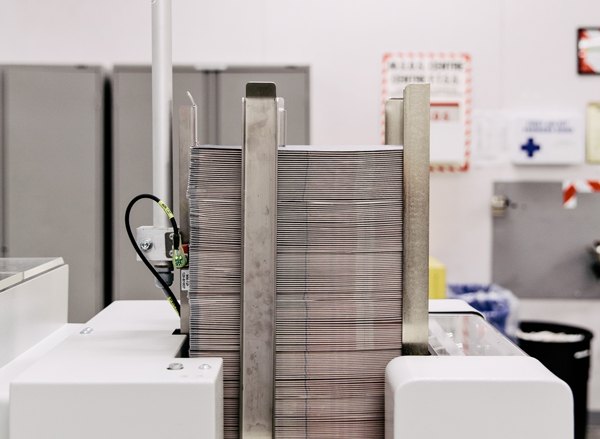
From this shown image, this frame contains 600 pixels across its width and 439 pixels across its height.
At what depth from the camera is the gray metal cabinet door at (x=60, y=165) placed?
3090 mm

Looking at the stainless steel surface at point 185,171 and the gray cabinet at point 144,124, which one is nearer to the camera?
the stainless steel surface at point 185,171

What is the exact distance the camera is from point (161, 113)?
3.78ft

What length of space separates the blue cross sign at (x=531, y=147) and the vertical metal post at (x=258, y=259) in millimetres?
2827

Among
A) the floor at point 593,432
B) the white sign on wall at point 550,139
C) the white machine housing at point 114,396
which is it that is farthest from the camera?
the white sign on wall at point 550,139

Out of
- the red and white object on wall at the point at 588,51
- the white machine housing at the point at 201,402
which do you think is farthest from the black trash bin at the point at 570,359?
the white machine housing at the point at 201,402

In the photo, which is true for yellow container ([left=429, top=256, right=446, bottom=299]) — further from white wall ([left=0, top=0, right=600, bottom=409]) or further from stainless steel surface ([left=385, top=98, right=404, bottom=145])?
stainless steel surface ([left=385, top=98, right=404, bottom=145])

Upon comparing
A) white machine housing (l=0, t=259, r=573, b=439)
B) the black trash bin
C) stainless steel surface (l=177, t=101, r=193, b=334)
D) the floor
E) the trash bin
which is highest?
stainless steel surface (l=177, t=101, r=193, b=334)

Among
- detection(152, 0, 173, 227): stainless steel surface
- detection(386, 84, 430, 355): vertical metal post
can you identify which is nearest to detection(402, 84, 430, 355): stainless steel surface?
detection(386, 84, 430, 355): vertical metal post

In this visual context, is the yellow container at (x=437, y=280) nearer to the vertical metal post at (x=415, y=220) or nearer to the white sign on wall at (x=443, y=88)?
the white sign on wall at (x=443, y=88)

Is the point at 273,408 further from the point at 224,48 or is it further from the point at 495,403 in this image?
the point at 224,48

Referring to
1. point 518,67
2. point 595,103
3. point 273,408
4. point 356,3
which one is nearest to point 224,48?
point 356,3

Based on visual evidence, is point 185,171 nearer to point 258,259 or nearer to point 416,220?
point 258,259

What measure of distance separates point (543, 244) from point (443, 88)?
3.15 feet

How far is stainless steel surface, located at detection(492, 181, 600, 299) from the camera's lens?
359 cm
